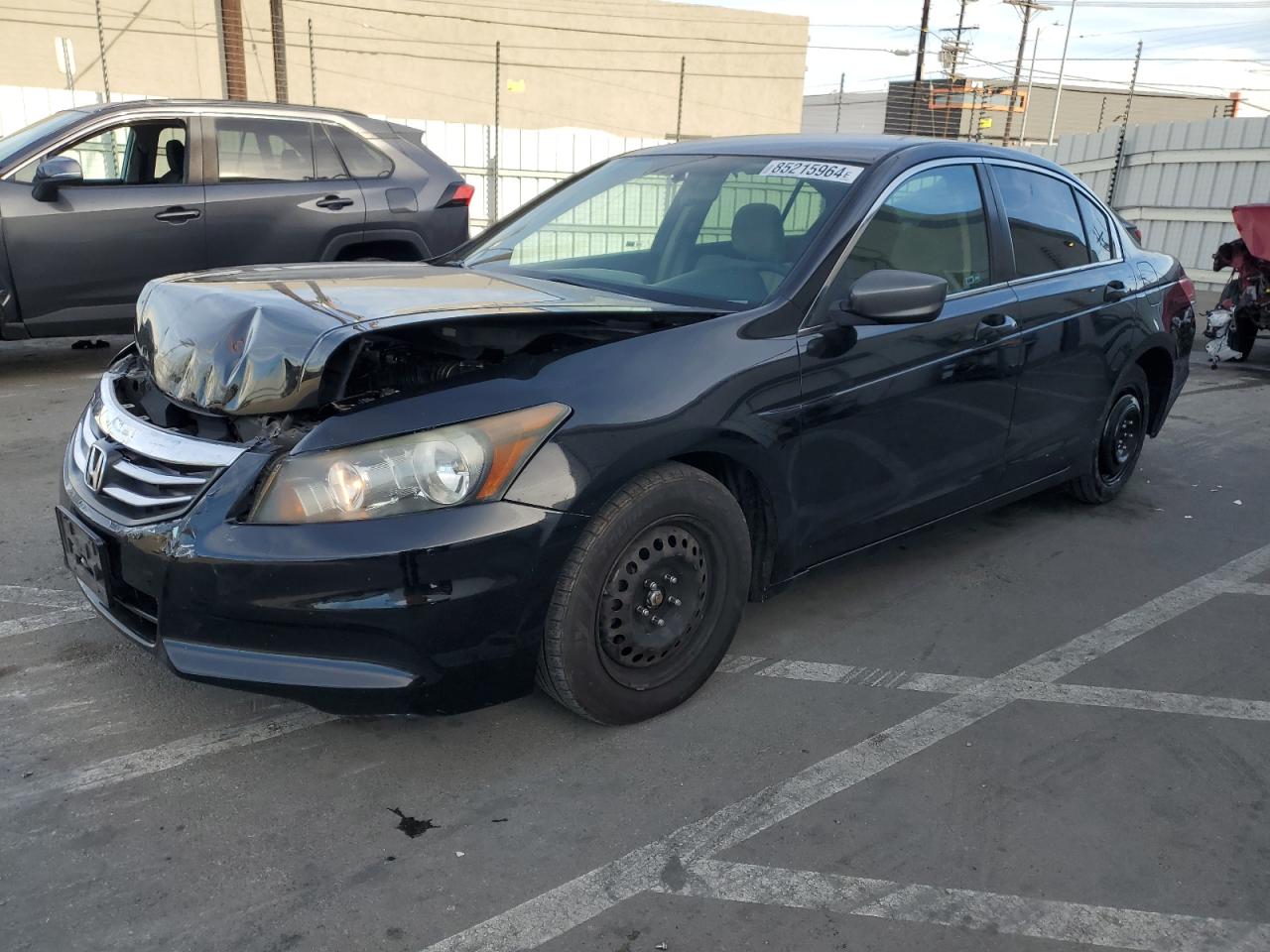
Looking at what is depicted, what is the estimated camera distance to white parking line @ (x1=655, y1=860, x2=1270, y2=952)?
2.31 metres

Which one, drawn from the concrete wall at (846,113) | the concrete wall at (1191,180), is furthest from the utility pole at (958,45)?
the concrete wall at (1191,180)

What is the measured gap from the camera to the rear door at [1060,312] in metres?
4.19

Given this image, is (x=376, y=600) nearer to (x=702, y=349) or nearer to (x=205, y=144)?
(x=702, y=349)

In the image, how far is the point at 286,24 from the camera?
30.5 m

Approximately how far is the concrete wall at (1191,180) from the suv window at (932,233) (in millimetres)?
11770

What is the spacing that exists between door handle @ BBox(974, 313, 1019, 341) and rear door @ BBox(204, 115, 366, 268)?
509 cm

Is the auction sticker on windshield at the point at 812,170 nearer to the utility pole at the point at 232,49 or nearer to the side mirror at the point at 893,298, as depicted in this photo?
the side mirror at the point at 893,298

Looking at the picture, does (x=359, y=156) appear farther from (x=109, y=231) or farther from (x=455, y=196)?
(x=109, y=231)

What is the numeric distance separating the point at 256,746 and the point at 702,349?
162 centimetres

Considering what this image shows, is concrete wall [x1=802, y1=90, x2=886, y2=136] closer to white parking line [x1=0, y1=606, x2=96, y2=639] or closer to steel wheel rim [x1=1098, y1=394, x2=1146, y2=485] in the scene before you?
steel wheel rim [x1=1098, y1=394, x2=1146, y2=485]

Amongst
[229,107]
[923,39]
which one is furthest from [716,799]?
[923,39]

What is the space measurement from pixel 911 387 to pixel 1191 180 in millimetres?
14248

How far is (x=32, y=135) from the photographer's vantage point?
22.5ft

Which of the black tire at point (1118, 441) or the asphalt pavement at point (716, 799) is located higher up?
the black tire at point (1118, 441)
